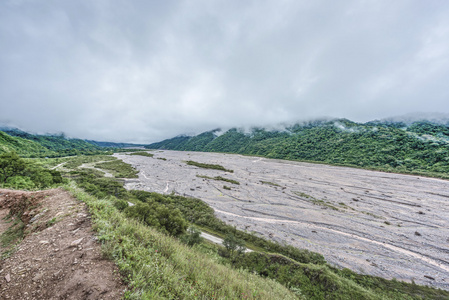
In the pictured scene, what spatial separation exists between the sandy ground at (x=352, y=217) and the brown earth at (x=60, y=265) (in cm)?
2738

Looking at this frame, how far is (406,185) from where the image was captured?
52.9m

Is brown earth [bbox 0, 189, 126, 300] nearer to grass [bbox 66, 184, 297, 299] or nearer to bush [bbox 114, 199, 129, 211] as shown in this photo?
grass [bbox 66, 184, 297, 299]

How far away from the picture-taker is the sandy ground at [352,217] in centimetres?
2227

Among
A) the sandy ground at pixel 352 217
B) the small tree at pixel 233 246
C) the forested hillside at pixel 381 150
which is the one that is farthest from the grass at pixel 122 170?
the forested hillside at pixel 381 150

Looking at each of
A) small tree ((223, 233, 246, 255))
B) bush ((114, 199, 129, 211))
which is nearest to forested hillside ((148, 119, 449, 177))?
small tree ((223, 233, 246, 255))

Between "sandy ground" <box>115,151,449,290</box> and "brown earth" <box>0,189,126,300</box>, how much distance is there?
27.4 m

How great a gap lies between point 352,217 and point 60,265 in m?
43.5

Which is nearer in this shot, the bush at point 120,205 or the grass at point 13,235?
the grass at point 13,235

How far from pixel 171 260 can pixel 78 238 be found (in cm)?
273

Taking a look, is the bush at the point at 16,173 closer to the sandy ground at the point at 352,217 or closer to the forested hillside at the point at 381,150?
the sandy ground at the point at 352,217

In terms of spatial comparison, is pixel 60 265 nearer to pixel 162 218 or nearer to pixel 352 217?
pixel 162 218

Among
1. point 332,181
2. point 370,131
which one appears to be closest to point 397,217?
point 332,181

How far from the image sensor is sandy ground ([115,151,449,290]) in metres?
22.3

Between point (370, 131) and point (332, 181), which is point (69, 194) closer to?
point (332, 181)
